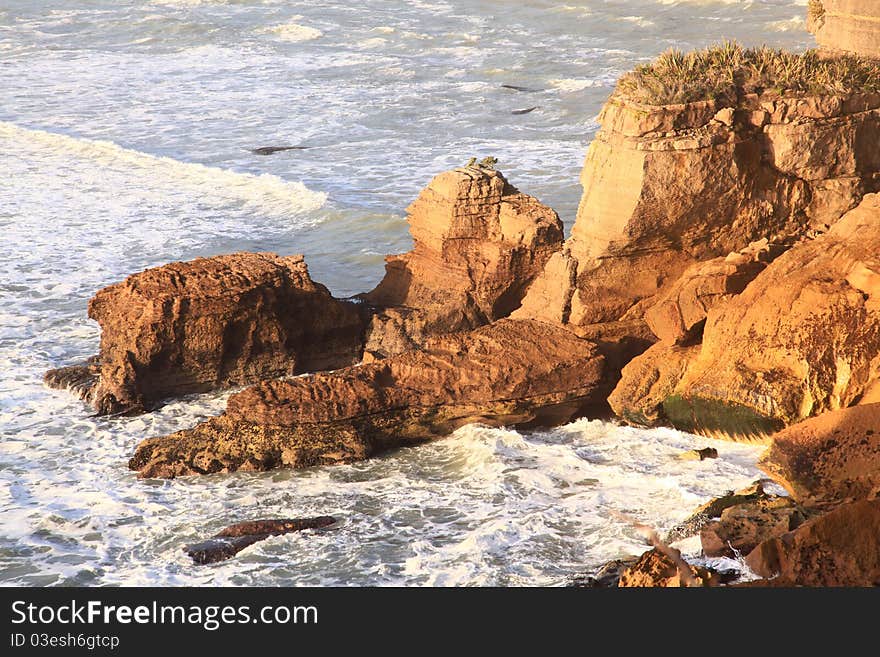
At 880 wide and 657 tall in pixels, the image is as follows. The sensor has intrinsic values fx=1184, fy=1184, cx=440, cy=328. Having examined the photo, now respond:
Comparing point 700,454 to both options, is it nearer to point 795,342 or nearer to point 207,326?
point 795,342

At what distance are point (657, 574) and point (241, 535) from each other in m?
3.07

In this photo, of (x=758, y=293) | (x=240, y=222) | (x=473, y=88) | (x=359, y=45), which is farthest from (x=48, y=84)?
(x=758, y=293)

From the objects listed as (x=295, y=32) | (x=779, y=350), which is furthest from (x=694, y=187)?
(x=295, y=32)

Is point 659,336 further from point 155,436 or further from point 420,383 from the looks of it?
point 155,436

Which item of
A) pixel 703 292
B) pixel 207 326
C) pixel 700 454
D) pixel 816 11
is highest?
pixel 816 11

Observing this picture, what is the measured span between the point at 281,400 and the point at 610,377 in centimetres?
275

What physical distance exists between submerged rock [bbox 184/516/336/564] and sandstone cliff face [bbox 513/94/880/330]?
327 centimetres

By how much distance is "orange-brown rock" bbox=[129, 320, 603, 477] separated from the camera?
9219mm

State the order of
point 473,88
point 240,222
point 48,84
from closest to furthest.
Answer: point 240,222, point 473,88, point 48,84

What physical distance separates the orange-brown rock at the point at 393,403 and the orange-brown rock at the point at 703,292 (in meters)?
0.63

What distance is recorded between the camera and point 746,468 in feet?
28.5

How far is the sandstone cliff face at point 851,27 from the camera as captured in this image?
13.5 meters

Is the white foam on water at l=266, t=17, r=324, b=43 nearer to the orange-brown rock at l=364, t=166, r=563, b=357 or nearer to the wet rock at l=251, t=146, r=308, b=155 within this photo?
the wet rock at l=251, t=146, r=308, b=155

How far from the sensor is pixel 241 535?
318 inches
